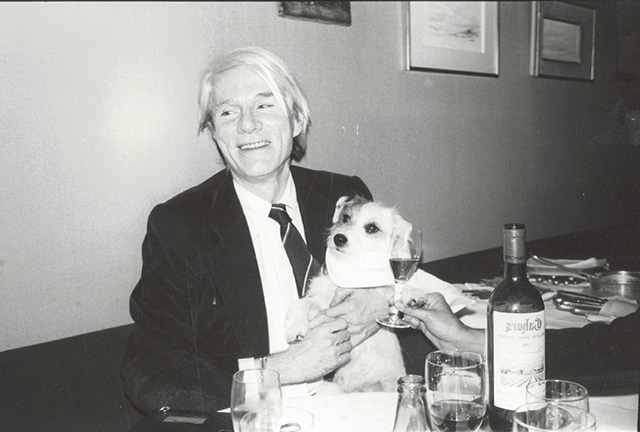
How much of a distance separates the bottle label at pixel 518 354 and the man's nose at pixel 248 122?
722 mm

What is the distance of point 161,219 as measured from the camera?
1.34 m

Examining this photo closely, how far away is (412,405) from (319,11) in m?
1.00

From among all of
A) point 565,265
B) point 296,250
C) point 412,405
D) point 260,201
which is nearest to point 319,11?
point 260,201

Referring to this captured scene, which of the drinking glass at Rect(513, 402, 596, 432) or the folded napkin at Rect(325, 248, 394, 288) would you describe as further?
the folded napkin at Rect(325, 248, 394, 288)

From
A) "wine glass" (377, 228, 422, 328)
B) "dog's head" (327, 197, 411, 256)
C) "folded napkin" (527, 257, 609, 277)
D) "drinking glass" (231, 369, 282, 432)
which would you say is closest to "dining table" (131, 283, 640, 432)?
"drinking glass" (231, 369, 282, 432)

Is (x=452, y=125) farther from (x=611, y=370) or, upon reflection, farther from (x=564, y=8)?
(x=611, y=370)

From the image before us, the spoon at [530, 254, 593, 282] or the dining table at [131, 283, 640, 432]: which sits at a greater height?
the spoon at [530, 254, 593, 282]

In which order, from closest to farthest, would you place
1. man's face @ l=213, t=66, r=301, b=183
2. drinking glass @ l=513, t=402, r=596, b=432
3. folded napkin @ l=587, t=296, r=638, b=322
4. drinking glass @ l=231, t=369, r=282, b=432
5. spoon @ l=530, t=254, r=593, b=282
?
drinking glass @ l=513, t=402, r=596, b=432, drinking glass @ l=231, t=369, r=282, b=432, man's face @ l=213, t=66, r=301, b=183, folded napkin @ l=587, t=296, r=638, b=322, spoon @ l=530, t=254, r=593, b=282

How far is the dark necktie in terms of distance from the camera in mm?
1447

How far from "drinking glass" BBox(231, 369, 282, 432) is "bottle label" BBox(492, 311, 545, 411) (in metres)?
0.42

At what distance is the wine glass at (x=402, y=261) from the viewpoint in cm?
142

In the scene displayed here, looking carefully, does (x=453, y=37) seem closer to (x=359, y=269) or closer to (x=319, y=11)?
(x=319, y=11)

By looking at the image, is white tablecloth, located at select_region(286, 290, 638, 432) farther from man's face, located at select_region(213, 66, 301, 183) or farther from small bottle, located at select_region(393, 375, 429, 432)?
man's face, located at select_region(213, 66, 301, 183)

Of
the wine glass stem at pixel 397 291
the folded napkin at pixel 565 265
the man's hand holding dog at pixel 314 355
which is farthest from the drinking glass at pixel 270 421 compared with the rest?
the folded napkin at pixel 565 265
